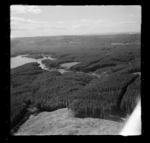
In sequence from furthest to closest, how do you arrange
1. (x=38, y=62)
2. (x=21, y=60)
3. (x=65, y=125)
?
(x=38, y=62), (x=21, y=60), (x=65, y=125)

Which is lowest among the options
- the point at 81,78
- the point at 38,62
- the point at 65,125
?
the point at 65,125

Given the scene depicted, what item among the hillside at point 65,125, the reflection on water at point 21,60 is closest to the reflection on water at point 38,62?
the reflection on water at point 21,60

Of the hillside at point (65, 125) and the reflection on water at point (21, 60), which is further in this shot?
the reflection on water at point (21, 60)

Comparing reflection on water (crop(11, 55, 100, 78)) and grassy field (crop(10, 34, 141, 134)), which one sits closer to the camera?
grassy field (crop(10, 34, 141, 134))

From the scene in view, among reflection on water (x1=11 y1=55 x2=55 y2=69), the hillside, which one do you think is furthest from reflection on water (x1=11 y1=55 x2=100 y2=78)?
the hillside

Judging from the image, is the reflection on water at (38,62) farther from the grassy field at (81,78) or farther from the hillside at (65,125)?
the hillside at (65,125)

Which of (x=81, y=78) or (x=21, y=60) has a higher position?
(x=21, y=60)

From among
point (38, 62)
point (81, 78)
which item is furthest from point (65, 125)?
point (38, 62)

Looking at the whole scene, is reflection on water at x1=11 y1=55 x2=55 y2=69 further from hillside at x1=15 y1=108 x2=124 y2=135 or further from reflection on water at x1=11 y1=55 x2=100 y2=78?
hillside at x1=15 y1=108 x2=124 y2=135

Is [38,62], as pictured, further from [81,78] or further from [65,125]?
[65,125]
